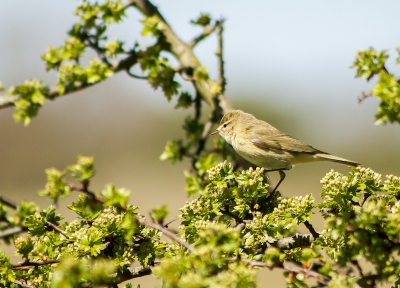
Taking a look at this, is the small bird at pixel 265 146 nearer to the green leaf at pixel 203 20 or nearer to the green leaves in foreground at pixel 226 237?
the green leaf at pixel 203 20

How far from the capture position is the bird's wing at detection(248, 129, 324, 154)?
17.5 feet

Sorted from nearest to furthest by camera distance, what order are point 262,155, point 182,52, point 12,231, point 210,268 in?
1. point 210,268
2. point 12,231
3. point 182,52
4. point 262,155

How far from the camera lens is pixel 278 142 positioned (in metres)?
5.46

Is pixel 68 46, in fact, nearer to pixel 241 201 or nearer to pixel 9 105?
pixel 9 105

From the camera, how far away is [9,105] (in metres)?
4.48

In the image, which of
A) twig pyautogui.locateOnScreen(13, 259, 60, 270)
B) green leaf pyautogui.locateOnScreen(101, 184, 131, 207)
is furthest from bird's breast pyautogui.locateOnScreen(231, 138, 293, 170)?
green leaf pyautogui.locateOnScreen(101, 184, 131, 207)

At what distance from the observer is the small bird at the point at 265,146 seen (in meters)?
5.10

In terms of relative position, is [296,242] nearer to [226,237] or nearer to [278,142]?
[226,237]

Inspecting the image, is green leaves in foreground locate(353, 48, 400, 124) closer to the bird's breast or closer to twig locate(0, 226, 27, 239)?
twig locate(0, 226, 27, 239)

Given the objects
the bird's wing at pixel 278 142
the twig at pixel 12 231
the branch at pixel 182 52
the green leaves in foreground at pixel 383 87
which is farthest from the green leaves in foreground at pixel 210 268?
the bird's wing at pixel 278 142

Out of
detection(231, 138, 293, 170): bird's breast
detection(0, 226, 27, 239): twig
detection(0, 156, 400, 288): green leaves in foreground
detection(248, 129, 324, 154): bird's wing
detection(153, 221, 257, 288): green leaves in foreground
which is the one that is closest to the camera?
detection(153, 221, 257, 288): green leaves in foreground

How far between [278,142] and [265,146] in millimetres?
222

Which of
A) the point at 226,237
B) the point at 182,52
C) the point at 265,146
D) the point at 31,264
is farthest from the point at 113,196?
the point at 265,146

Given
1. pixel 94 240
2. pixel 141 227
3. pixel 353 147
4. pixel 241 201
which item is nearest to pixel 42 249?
pixel 94 240
